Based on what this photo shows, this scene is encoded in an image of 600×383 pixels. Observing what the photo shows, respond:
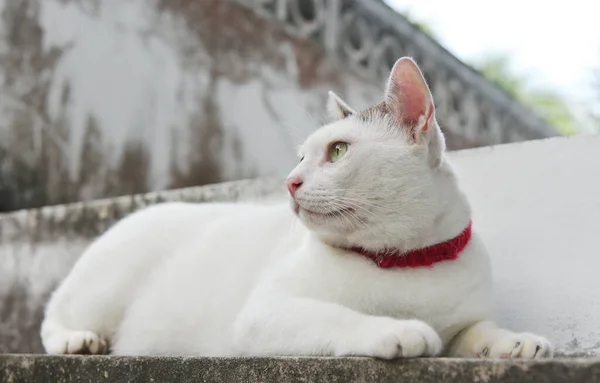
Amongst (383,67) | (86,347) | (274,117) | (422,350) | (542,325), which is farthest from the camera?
(383,67)

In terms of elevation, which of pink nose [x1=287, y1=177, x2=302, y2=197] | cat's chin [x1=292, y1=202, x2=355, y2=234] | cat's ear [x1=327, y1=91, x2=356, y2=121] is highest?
cat's ear [x1=327, y1=91, x2=356, y2=121]

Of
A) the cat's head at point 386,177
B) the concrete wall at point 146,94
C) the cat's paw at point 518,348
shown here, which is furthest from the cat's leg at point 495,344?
the concrete wall at point 146,94

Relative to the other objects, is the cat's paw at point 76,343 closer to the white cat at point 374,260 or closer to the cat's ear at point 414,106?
the white cat at point 374,260

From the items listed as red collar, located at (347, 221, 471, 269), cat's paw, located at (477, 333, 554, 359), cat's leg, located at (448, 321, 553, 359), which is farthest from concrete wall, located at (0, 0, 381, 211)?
cat's paw, located at (477, 333, 554, 359)

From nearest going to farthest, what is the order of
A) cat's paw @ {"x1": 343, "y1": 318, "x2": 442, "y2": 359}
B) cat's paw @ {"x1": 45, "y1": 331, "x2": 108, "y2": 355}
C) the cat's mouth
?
cat's paw @ {"x1": 343, "y1": 318, "x2": 442, "y2": 359} → the cat's mouth → cat's paw @ {"x1": 45, "y1": 331, "x2": 108, "y2": 355}

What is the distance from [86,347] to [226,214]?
26.4 inches

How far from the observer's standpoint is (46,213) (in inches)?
128

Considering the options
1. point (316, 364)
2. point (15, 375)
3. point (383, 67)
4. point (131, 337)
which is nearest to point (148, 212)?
point (131, 337)

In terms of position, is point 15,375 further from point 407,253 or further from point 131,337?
point 407,253

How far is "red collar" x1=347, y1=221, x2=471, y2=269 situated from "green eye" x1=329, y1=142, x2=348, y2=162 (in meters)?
0.27

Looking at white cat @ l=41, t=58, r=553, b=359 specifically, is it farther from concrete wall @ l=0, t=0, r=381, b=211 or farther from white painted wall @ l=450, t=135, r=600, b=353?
concrete wall @ l=0, t=0, r=381, b=211

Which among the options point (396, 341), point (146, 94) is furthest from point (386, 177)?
point (146, 94)

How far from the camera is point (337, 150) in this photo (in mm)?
1844

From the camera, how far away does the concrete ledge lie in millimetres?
1133
